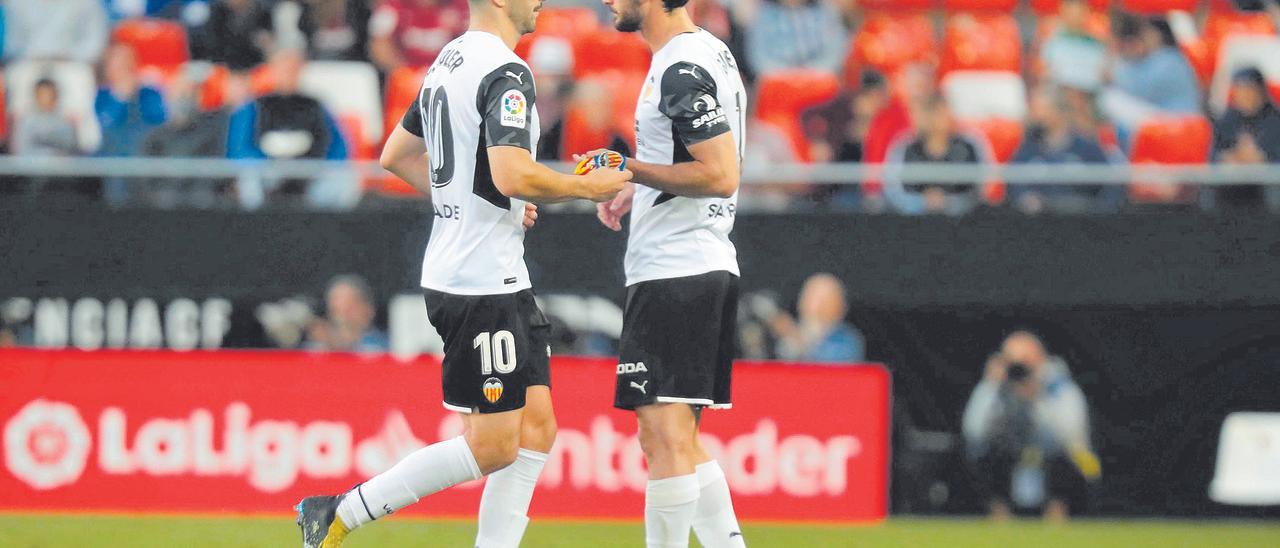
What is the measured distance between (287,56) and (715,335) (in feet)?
20.0

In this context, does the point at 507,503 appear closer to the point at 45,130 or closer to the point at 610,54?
the point at 45,130

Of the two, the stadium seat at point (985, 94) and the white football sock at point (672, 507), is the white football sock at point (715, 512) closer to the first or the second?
the white football sock at point (672, 507)

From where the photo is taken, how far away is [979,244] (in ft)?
38.4

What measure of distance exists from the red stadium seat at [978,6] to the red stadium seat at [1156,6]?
3.26ft

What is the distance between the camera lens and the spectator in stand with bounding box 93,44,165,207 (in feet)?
40.6

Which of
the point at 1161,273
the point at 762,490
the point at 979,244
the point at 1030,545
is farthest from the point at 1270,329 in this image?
the point at 762,490

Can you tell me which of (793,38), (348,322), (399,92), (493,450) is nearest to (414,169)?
(493,450)

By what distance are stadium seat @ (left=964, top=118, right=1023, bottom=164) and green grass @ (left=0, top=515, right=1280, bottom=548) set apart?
365 centimetres

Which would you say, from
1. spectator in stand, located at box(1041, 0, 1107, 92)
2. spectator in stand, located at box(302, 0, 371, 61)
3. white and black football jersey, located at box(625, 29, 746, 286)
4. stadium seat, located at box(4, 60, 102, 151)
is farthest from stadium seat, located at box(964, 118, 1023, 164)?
white and black football jersey, located at box(625, 29, 746, 286)

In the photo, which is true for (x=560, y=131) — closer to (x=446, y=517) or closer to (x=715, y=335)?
(x=446, y=517)

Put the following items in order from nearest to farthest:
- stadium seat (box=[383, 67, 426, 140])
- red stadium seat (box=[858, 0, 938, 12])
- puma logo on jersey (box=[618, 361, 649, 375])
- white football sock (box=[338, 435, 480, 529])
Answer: white football sock (box=[338, 435, 480, 529]) < puma logo on jersey (box=[618, 361, 649, 375]) < stadium seat (box=[383, 67, 426, 140]) < red stadium seat (box=[858, 0, 938, 12])

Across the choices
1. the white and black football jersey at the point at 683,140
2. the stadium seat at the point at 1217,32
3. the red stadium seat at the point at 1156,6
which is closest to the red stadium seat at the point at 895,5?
the red stadium seat at the point at 1156,6

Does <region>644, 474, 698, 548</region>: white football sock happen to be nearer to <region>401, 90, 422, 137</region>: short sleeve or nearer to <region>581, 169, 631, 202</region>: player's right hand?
<region>581, 169, 631, 202</region>: player's right hand

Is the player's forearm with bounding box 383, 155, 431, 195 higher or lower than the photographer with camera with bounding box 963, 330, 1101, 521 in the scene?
higher
